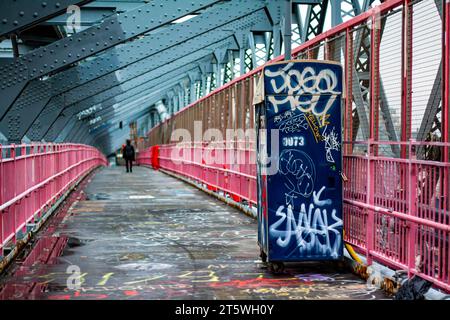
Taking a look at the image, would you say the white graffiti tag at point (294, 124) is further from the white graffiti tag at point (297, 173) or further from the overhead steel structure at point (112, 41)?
the overhead steel structure at point (112, 41)

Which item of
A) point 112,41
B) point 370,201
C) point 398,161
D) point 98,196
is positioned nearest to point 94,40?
point 112,41

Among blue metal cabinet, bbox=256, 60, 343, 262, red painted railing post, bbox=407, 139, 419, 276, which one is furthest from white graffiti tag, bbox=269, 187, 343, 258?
red painted railing post, bbox=407, 139, 419, 276

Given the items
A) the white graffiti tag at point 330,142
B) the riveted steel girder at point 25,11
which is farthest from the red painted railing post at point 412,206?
the riveted steel girder at point 25,11

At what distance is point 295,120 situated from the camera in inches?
383

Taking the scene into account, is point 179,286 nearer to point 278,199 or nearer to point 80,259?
point 278,199

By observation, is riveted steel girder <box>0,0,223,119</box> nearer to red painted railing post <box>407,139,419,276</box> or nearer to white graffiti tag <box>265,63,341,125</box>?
white graffiti tag <box>265,63,341,125</box>

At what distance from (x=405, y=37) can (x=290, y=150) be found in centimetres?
192

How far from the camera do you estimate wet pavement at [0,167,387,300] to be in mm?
8359

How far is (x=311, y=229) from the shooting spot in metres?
9.70

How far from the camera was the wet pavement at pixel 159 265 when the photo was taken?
836 cm

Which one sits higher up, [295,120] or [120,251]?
[295,120]

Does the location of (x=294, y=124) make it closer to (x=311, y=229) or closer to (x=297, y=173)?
(x=297, y=173)

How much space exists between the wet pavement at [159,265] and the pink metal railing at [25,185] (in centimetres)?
42
